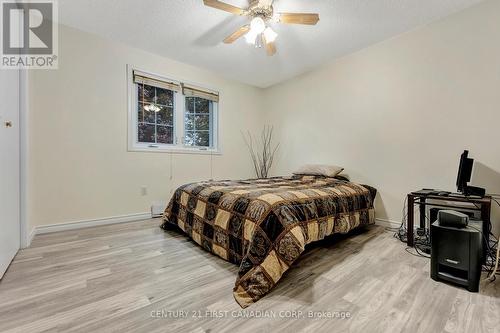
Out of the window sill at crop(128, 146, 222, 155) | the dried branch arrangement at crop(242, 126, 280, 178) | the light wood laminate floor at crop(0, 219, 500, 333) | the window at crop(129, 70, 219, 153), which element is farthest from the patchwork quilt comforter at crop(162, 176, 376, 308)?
the dried branch arrangement at crop(242, 126, 280, 178)

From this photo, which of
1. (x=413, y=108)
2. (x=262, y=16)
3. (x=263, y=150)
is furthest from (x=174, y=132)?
(x=413, y=108)

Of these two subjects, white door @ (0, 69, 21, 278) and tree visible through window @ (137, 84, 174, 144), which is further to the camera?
tree visible through window @ (137, 84, 174, 144)

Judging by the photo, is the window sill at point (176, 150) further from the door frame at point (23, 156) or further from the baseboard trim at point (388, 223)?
the baseboard trim at point (388, 223)

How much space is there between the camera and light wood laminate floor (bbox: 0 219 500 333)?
1.13m

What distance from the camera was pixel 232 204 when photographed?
6.07ft

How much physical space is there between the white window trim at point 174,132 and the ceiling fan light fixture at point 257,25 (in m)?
1.76

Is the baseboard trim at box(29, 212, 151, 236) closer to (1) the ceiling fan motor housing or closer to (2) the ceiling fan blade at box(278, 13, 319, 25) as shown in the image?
(1) the ceiling fan motor housing

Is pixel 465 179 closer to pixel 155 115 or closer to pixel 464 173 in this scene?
pixel 464 173

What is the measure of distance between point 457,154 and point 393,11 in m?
1.62

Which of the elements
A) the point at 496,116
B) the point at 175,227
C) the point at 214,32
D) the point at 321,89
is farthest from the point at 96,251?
the point at 496,116

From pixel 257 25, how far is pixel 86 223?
2.91m

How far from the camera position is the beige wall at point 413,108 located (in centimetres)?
219

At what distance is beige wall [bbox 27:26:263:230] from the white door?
0.39 m

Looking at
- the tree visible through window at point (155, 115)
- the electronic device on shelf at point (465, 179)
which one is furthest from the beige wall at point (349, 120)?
the electronic device on shelf at point (465, 179)
